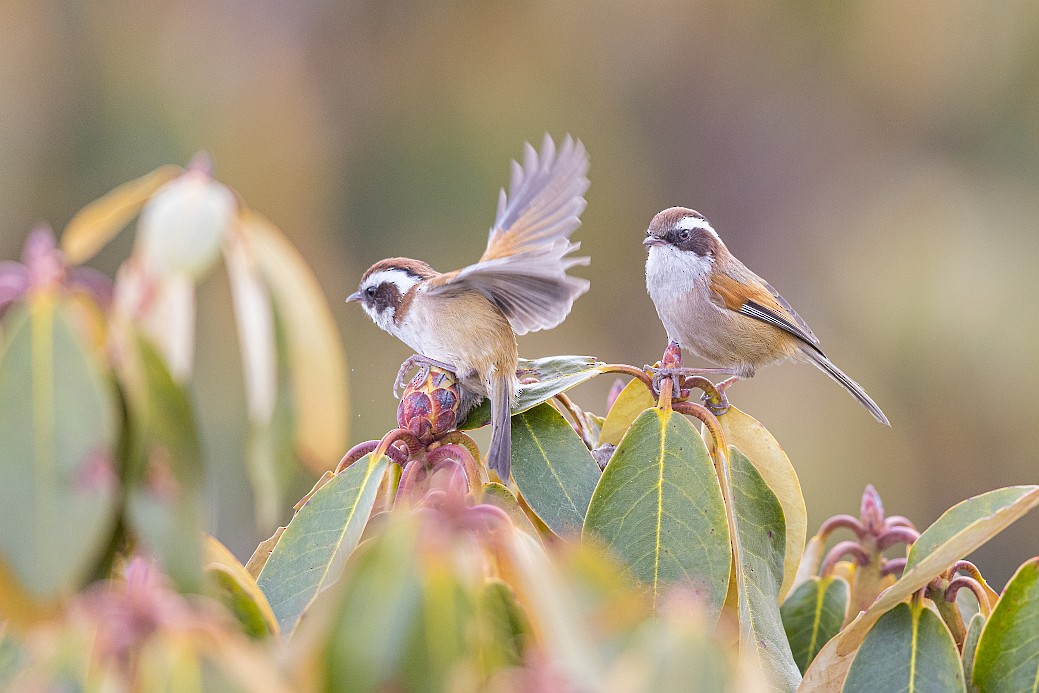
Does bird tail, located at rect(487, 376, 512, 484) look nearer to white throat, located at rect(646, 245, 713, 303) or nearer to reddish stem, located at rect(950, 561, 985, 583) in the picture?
reddish stem, located at rect(950, 561, 985, 583)

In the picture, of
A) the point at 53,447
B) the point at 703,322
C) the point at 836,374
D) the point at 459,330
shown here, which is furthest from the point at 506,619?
the point at 836,374

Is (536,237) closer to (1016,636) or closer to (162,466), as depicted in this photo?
(1016,636)

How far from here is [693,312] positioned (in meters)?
3.73

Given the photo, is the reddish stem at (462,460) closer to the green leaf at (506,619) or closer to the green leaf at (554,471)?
the green leaf at (554,471)

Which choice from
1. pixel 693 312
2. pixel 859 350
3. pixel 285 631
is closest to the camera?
pixel 285 631

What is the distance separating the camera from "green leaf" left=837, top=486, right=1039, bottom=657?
165 centimetres

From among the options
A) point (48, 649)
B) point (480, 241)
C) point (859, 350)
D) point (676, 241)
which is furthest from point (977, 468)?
point (48, 649)

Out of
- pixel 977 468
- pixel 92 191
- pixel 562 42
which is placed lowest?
pixel 977 468

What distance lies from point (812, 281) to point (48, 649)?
11.7 m

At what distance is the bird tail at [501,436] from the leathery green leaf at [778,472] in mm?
425

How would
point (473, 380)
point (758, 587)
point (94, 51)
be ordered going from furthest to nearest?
point (94, 51) → point (473, 380) → point (758, 587)

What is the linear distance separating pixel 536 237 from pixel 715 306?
1182mm

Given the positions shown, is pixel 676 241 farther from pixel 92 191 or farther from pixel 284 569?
pixel 92 191

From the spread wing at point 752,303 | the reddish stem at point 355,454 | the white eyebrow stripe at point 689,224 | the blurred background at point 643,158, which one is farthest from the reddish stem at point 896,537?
the blurred background at point 643,158
